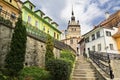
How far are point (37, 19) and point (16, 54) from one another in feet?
69.1

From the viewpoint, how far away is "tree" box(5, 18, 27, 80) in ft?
39.1

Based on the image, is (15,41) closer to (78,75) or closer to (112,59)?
(78,75)

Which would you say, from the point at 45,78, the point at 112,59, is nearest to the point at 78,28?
the point at 112,59

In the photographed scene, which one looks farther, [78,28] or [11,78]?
[78,28]

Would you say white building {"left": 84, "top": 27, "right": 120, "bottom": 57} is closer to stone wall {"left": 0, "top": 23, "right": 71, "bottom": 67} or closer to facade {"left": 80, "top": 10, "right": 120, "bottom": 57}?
facade {"left": 80, "top": 10, "right": 120, "bottom": 57}

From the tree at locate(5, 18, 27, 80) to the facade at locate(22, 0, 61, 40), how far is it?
13.2 meters

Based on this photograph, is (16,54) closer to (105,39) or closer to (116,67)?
(116,67)

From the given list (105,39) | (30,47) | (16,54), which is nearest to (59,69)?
(16,54)

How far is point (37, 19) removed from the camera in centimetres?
3269

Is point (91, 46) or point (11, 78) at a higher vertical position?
point (91, 46)

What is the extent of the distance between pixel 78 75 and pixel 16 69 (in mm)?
6521

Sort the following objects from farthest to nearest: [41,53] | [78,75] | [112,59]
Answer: [112,59]
[41,53]
[78,75]

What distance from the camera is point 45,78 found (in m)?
13.4

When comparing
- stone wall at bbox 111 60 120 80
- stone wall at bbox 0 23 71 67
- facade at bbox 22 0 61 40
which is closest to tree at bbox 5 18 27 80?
stone wall at bbox 0 23 71 67
